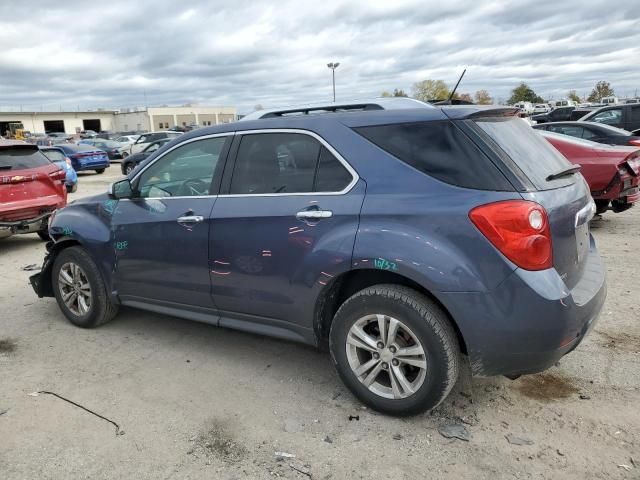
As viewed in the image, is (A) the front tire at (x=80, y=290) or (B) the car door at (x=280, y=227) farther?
(A) the front tire at (x=80, y=290)

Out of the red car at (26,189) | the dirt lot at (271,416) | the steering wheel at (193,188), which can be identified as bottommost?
the dirt lot at (271,416)

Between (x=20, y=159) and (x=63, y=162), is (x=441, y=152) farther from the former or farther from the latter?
(x=63, y=162)

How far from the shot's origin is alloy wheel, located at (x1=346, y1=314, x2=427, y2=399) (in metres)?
3.05

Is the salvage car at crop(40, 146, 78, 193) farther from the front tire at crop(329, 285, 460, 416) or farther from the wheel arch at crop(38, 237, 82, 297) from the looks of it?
the front tire at crop(329, 285, 460, 416)

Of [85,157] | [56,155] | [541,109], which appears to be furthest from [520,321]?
[541,109]

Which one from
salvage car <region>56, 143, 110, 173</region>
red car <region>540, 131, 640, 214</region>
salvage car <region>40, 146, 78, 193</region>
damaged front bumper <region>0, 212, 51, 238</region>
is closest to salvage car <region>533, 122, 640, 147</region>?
red car <region>540, 131, 640, 214</region>

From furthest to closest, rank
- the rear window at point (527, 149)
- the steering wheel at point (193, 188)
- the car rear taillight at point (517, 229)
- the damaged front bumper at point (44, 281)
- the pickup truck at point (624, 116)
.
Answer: the pickup truck at point (624, 116) < the damaged front bumper at point (44, 281) < the steering wheel at point (193, 188) < the rear window at point (527, 149) < the car rear taillight at point (517, 229)

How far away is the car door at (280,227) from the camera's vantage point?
10.6 ft

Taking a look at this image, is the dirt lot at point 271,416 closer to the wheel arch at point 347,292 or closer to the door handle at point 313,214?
the wheel arch at point 347,292

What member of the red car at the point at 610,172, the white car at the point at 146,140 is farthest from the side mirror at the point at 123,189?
the white car at the point at 146,140

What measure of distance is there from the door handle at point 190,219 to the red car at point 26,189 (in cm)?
508

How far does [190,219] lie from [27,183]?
546 centimetres

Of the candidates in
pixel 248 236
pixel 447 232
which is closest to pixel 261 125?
pixel 248 236

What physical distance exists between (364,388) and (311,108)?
6.26ft
